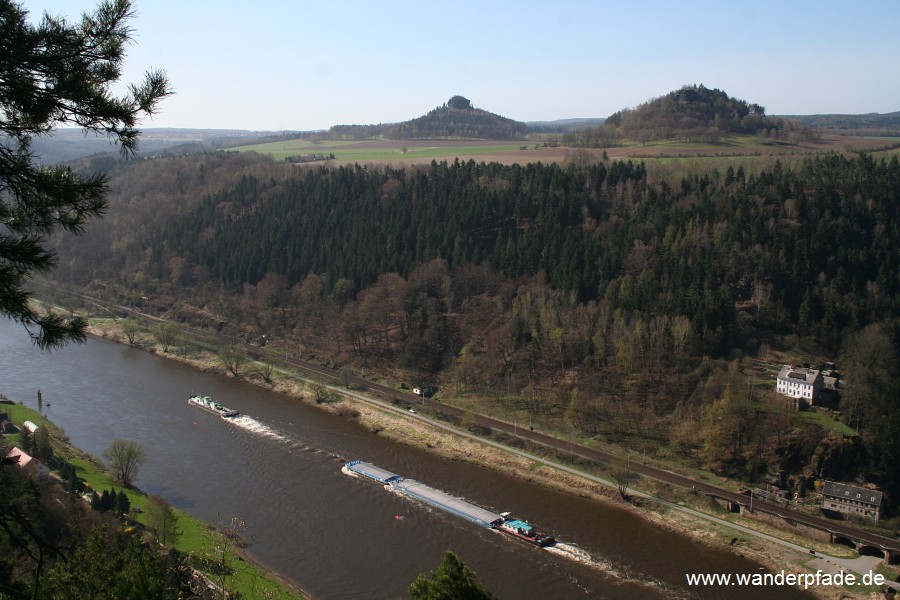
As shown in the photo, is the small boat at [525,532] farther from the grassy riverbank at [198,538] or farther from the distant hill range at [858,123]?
the distant hill range at [858,123]

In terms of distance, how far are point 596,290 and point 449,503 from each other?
1457cm

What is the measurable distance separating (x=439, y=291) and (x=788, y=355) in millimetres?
16865

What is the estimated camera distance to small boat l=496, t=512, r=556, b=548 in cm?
1922

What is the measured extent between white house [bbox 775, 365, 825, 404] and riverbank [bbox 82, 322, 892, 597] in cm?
595

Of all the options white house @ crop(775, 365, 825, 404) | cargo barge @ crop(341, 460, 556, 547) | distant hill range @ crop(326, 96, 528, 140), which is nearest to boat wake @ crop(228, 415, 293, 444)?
cargo barge @ crop(341, 460, 556, 547)

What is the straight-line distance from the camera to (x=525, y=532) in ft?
63.8

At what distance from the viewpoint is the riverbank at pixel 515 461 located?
19531 millimetres

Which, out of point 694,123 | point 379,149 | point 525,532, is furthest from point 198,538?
point 379,149

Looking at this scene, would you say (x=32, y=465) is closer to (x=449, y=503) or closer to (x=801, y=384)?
(x=449, y=503)

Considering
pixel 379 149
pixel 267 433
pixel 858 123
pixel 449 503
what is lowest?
pixel 449 503

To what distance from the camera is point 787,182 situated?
34.9m

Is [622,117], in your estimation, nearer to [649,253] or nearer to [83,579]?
[649,253]

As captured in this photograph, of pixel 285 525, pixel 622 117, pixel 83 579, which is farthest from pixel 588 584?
pixel 622 117

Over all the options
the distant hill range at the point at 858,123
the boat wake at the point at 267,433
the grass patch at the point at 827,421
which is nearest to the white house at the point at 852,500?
the grass patch at the point at 827,421
